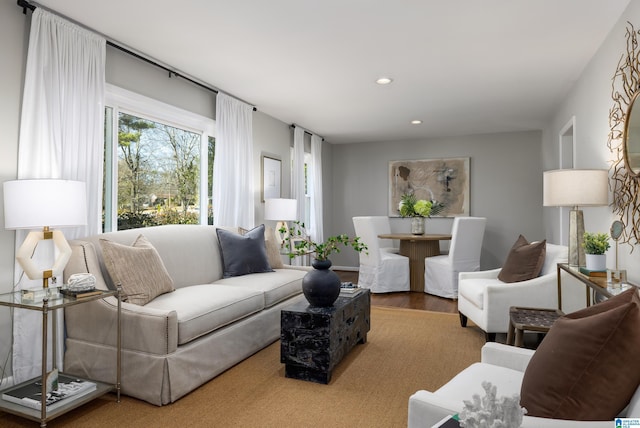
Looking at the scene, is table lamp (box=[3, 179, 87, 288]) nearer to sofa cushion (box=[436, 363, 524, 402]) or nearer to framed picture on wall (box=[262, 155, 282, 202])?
sofa cushion (box=[436, 363, 524, 402])

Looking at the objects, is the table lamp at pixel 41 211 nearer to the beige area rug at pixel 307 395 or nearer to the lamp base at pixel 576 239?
the beige area rug at pixel 307 395

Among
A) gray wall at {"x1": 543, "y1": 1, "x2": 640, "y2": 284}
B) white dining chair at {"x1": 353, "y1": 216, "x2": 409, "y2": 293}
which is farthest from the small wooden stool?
white dining chair at {"x1": 353, "y1": 216, "x2": 409, "y2": 293}

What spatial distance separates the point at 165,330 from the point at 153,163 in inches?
77.8

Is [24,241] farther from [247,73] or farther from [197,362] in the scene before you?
[247,73]

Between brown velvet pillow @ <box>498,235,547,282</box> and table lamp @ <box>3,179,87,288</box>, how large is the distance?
3421mm

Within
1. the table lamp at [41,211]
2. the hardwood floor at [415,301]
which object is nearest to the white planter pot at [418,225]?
the hardwood floor at [415,301]

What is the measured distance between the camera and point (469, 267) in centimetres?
541

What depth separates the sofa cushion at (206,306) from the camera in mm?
2467

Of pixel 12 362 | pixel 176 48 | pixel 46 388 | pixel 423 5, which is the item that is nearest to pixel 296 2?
pixel 423 5

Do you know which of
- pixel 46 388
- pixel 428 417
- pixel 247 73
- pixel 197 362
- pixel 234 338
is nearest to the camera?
pixel 428 417

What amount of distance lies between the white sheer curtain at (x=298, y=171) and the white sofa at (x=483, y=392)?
4525 millimetres

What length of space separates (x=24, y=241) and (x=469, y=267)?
489 cm

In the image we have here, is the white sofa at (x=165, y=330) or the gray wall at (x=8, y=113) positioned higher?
the gray wall at (x=8, y=113)

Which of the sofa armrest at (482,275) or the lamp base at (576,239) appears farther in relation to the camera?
the sofa armrest at (482,275)
